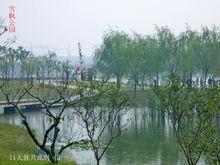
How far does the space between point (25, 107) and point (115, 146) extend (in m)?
21.5

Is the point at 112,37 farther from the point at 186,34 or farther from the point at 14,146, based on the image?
the point at 14,146

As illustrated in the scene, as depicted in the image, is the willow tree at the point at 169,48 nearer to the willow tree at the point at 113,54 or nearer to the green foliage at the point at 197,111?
the willow tree at the point at 113,54

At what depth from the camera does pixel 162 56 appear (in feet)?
159

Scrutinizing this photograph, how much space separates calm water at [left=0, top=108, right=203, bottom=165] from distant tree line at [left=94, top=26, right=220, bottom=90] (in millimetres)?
11883

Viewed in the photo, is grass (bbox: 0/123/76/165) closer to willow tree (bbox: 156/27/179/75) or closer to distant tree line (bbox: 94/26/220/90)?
distant tree line (bbox: 94/26/220/90)

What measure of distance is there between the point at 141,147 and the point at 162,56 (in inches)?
952

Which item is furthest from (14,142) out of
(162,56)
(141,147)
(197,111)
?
(162,56)

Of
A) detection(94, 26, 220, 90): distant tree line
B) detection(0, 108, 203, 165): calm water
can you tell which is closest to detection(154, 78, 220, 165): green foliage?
detection(0, 108, 203, 165): calm water

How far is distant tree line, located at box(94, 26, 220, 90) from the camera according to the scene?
155 feet

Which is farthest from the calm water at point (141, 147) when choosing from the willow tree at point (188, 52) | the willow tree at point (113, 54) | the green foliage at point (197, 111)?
the willow tree at point (113, 54)

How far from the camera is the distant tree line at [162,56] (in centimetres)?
4731

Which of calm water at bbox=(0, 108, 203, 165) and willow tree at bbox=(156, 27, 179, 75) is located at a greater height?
willow tree at bbox=(156, 27, 179, 75)

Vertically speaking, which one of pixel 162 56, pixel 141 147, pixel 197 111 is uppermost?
pixel 162 56

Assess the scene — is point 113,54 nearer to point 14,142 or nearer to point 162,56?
point 162,56
